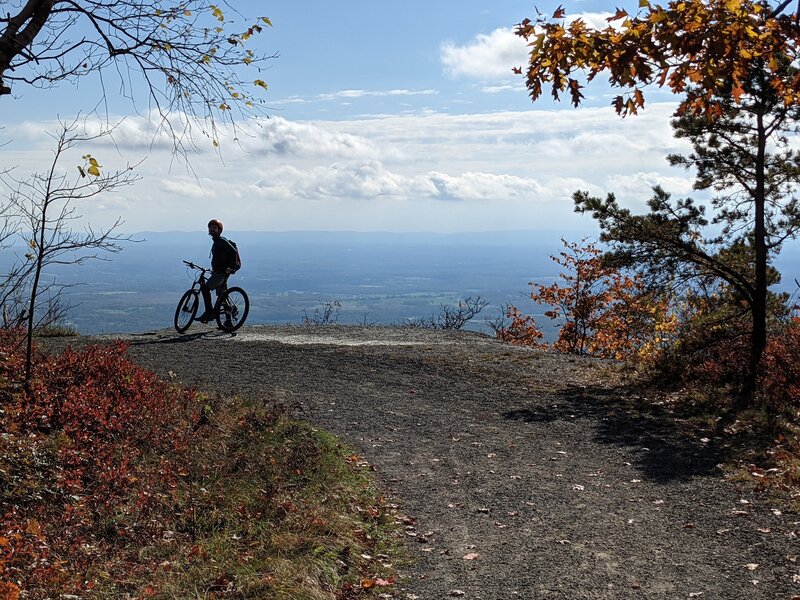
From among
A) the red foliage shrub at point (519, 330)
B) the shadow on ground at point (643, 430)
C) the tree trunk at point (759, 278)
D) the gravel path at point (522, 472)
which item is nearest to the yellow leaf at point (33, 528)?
the gravel path at point (522, 472)

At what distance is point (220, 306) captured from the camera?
58.5 ft

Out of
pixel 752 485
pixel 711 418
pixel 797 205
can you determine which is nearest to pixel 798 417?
pixel 711 418

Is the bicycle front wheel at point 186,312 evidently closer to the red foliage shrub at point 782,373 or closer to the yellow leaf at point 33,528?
the yellow leaf at point 33,528

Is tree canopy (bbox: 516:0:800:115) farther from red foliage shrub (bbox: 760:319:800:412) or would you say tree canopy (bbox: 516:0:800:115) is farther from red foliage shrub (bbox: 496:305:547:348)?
red foliage shrub (bbox: 496:305:547:348)

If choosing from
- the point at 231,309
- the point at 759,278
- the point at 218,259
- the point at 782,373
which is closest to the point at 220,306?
the point at 231,309

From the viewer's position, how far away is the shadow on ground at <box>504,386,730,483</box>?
8766mm

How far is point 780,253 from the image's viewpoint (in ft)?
39.6

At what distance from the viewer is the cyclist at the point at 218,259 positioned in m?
17.1

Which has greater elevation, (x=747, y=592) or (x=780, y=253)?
(x=780, y=253)

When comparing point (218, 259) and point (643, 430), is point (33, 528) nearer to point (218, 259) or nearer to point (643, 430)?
point (643, 430)

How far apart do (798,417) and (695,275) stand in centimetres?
329

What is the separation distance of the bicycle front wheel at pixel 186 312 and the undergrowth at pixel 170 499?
6918 mm

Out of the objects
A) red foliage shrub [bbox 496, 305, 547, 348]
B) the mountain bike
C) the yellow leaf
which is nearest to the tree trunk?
the yellow leaf

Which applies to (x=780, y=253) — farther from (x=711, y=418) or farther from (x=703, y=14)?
(x=703, y=14)
